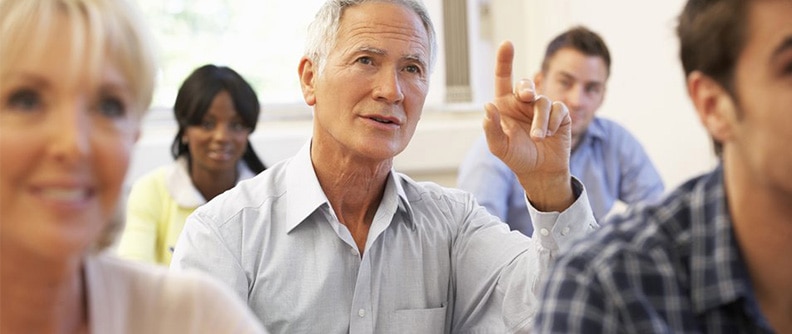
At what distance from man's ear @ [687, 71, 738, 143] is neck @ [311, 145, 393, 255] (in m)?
0.84

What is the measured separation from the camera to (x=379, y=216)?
1928mm

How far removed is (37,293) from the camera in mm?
1146

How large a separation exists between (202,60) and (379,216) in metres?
2.56

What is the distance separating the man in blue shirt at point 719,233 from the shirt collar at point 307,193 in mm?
789

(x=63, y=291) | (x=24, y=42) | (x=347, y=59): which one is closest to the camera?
(x=24, y=42)

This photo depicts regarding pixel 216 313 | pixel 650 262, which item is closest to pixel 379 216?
pixel 216 313

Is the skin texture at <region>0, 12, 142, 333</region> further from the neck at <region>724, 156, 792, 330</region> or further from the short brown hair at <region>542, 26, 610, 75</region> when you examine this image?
the short brown hair at <region>542, 26, 610, 75</region>

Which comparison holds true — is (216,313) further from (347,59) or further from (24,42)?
(347,59)

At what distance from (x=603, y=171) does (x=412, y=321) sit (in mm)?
1872

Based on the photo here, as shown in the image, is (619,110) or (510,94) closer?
(510,94)

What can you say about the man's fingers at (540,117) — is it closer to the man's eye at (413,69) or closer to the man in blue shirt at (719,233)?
the man's eye at (413,69)

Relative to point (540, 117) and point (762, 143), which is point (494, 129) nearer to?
point (540, 117)

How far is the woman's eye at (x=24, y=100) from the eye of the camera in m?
1.04

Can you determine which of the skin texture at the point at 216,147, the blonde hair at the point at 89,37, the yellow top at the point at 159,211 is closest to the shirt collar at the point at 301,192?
the blonde hair at the point at 89,37
